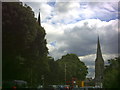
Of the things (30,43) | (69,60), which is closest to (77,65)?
(69,60)

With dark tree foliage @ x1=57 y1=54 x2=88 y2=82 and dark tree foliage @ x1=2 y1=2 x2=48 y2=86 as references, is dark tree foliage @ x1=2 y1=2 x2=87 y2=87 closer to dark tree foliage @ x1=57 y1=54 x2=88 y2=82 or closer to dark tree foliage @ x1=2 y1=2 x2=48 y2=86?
dark tree foliage @ x1=2 y1=2 x2=48 y2=86

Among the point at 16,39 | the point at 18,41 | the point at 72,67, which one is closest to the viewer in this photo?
the point at 16,39

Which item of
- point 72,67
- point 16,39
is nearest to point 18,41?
point 16,39

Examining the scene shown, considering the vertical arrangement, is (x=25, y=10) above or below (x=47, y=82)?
above

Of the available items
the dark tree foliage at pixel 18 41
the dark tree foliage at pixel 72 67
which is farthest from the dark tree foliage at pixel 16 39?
the dark tree foliage at pixel 72 67

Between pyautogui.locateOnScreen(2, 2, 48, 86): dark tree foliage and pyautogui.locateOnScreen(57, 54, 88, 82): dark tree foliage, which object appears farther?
pyautogui.locateOnScreen(57, 54, 88, 82): dark tree foliage

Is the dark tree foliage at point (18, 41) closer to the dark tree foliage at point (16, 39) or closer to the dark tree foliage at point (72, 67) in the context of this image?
the dark tree foliage at point (16, 39)

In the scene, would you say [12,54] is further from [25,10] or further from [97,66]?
[97,66]

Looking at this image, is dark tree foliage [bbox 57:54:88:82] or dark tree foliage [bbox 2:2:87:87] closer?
dark tree foliage [bbox 2:2:87:87]

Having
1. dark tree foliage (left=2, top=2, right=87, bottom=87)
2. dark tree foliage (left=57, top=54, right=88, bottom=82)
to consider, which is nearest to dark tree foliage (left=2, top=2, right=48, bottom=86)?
dark tree foliage (left=2, top=2, right=87, bottom=87)

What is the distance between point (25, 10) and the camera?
39.5 meters

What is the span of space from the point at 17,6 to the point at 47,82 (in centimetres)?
4013

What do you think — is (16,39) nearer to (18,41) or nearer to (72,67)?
(18,41)

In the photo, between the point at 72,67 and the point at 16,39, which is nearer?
the point at 16,39
